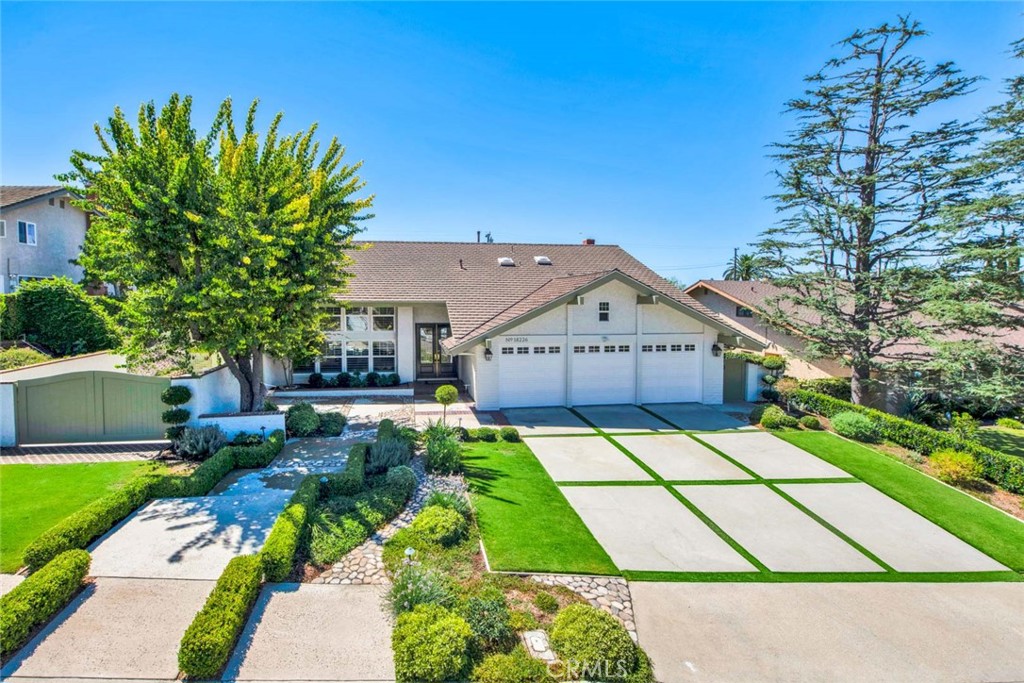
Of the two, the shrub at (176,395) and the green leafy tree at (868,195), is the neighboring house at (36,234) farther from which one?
the green leafy tree at (868,195)

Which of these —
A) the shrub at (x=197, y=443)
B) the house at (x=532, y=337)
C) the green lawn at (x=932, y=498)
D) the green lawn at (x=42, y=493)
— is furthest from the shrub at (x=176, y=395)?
the green lawn at (x=932, y=498)

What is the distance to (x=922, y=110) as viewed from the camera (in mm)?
17234

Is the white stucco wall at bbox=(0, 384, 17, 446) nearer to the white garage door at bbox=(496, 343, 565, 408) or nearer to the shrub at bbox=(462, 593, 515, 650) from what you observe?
the white garage door at bbox=(496, 343, 565, 408)

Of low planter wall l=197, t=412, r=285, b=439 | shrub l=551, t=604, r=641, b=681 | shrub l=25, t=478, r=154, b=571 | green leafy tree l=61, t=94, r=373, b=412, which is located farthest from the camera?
low planter wall l=197, t=412, r=285, b=439

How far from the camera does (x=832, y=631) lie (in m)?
6.36

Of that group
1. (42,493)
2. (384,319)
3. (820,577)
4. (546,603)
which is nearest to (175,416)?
(42,493)

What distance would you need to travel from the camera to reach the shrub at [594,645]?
522 centimetres

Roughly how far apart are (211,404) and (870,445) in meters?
19.1

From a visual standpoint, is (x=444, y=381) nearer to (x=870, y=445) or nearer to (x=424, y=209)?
(x=424, y=209)

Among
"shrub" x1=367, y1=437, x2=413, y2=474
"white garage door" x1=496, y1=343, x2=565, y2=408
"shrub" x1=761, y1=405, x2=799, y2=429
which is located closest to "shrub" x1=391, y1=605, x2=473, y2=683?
"shrub" x1=367, y1=437, x2=413, y2=474

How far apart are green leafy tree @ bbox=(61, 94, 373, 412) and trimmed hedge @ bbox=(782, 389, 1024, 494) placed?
1711 cm

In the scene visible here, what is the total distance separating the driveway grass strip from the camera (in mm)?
7453

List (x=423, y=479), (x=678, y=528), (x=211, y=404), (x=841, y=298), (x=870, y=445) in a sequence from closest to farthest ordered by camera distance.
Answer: (x=678, y=528) → (x=423, y=479) → (x=211, y=404) → (x=870, y=445) → (x=841, y=298)

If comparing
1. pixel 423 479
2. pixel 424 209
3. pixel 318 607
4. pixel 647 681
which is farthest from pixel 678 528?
pixel 424 209
